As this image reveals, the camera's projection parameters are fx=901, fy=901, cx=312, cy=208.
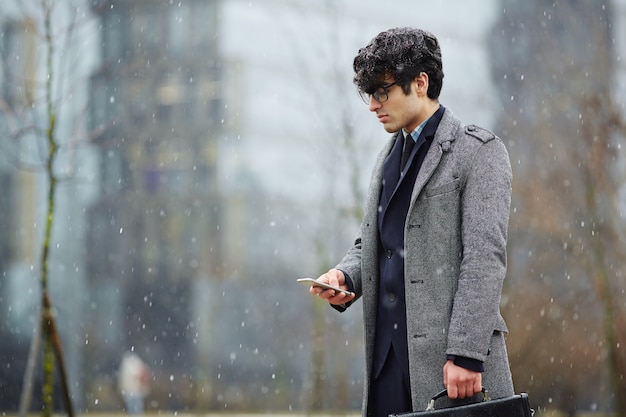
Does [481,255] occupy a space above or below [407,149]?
below

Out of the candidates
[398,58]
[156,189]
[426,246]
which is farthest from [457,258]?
[156,189]

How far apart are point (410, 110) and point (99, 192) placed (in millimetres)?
29130

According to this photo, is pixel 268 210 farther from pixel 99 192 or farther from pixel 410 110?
pixel 410 110

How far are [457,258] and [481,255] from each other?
0.11m

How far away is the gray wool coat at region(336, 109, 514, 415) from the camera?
7.72 feet

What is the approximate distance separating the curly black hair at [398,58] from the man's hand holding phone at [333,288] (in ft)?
1.82

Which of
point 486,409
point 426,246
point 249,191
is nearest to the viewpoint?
point 486,409

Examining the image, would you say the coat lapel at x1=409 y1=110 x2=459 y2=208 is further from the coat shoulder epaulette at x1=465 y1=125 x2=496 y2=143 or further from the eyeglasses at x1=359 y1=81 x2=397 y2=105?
the eyeglasses at x1=359 y1=81 x2=397 y2=105

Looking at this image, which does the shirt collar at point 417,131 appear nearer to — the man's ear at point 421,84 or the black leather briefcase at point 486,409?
the man's ear at point 421,84

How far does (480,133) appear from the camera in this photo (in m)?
2.55

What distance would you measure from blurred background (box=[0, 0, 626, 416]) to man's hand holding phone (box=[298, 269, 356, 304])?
14.7 ft

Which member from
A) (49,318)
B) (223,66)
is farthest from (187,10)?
(49,318)

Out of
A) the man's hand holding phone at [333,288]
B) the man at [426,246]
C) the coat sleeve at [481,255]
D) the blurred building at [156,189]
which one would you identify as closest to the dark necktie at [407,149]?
the man at [426,246]

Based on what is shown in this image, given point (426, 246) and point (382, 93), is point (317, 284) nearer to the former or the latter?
point (426, 246)
